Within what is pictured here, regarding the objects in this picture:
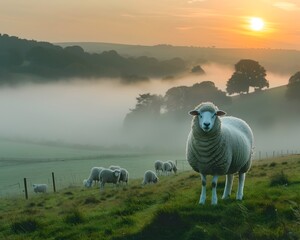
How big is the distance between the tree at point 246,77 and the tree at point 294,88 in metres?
6.87

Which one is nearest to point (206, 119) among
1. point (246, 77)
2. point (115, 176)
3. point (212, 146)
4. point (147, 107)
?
point (212, 146)

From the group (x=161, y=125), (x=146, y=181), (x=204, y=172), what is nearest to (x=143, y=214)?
(x=204, y=172)

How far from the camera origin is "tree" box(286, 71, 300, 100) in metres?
104

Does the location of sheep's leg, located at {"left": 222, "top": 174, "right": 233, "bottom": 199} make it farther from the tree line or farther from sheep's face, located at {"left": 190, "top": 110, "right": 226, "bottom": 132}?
the tree line

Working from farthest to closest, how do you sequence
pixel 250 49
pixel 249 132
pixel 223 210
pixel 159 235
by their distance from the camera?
pixel 250 49 < pixel 249 132 < pixel 223 210 < pixel 159 235

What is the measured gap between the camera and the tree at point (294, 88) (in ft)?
340

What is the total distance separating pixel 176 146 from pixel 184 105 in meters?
9.92

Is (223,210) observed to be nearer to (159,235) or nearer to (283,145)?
(159,235)

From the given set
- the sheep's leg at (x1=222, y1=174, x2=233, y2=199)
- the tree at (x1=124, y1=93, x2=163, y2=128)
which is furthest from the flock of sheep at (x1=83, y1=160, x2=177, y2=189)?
the tree at (x1=124, y1=93, x2=163, y2=128)

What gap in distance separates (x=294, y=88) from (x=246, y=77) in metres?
11.2

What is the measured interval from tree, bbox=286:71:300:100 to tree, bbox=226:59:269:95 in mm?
6869

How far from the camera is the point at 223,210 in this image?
1226 cm

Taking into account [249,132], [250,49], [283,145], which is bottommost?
[283,145]

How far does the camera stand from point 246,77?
364 ft
